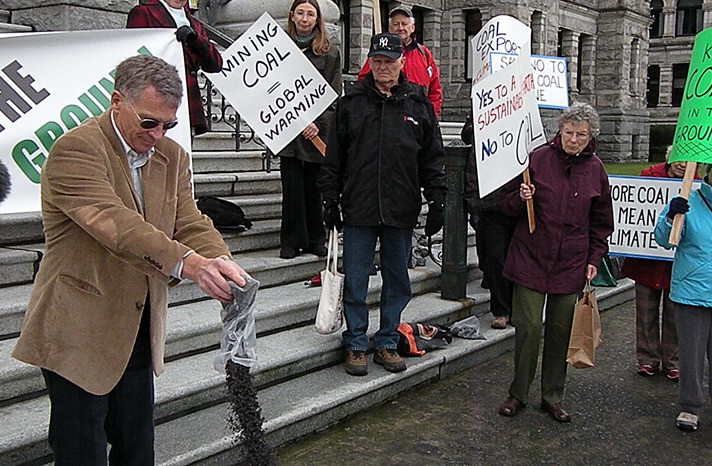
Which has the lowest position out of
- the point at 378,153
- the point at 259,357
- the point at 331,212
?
the point at 259,357

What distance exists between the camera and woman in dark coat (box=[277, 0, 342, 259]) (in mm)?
6449

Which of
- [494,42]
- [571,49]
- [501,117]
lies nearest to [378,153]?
[501,117]

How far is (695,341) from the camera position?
16.3ft

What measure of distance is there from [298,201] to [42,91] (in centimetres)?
213

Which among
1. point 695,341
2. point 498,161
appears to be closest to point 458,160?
point 498,161

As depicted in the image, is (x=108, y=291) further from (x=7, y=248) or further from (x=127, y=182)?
(x=7, y=248)

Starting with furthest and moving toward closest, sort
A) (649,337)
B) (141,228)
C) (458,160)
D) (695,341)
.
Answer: (458,160) → (649,337) → (695,341) → (141,228)

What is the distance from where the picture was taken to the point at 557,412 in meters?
5.21

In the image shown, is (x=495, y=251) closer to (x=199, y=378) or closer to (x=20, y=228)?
(x=199, y=378)

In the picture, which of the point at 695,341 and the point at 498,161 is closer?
the point at 695,341

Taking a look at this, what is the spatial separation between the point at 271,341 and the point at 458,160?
7.88ft

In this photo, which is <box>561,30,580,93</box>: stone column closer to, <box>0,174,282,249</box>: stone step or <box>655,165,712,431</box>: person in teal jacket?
<box>0,174,282,249</box>: stone step

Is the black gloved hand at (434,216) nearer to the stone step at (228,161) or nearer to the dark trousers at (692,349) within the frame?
the dark trousers at (692,349)

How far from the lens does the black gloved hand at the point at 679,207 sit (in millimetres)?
4742
